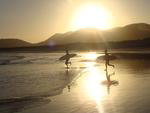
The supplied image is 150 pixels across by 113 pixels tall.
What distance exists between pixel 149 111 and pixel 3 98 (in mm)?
8783

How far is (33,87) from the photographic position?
23.5 metres

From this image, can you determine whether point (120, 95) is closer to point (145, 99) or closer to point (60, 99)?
point (145, 99)

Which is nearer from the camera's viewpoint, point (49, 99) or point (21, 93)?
point (49, 99)

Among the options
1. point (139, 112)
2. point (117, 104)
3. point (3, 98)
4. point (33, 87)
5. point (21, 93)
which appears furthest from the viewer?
point (33, 87)

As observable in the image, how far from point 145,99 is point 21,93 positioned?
7.90m

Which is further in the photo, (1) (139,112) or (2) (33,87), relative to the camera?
(2) (33,87)

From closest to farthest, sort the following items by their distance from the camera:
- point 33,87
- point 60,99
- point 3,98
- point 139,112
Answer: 1. point 139,112
2. point 60,99
3. point 3,98
4. point 33,87

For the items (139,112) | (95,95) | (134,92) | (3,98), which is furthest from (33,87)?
(139,112)

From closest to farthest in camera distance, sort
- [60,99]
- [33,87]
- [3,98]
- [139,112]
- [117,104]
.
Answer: [139,112] < [117,104] < [60,99] < [3,98] < [33,87]

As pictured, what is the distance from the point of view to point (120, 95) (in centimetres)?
1842

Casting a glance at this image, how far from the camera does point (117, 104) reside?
632 inches

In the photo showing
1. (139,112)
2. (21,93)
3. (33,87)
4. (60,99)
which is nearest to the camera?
(139,112)

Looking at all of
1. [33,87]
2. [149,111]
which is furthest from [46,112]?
[33,87]

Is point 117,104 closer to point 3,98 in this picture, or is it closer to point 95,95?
point 95,95
